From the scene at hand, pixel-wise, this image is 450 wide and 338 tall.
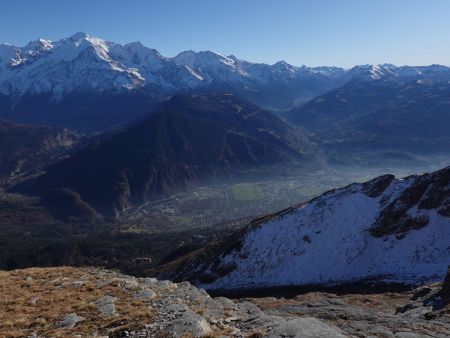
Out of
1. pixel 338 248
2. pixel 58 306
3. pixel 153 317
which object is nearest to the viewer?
pixel 153 317

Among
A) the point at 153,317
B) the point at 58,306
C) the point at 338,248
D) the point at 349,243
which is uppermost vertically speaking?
the point at 153,317

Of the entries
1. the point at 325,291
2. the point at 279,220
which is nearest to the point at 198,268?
the point at 279,220

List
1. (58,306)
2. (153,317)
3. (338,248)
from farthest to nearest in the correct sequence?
1. (338,248)
2. (58,306)
3. (153,317)

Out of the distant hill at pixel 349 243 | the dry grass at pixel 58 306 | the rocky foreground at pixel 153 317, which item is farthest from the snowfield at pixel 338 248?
the dry grass at pixel 58 306

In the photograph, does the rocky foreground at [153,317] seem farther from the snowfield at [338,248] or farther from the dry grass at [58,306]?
the snowfield at [338,248]

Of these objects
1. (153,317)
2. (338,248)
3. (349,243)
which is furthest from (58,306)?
(349,243)

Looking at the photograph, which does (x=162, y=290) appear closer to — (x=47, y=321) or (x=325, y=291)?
(x=47, y=321)

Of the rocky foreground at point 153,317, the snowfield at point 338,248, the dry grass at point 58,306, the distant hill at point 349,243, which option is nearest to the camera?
the rocky foreground at point 153,317

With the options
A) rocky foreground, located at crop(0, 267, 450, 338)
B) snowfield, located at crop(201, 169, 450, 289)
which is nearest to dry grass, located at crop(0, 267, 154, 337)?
rocky foreground, located at crop(0, 267, 450, 338)

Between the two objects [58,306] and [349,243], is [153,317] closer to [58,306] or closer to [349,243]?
[58,306]
